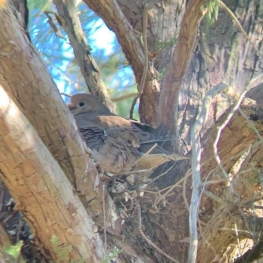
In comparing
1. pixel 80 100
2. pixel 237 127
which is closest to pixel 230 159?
pixel 237 127

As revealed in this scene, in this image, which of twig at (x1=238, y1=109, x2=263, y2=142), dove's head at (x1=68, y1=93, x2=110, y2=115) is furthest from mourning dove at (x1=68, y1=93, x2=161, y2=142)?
twig at (x1=238, y1=109, x2=263, y2=142)

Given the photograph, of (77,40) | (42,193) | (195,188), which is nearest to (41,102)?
(42,193)

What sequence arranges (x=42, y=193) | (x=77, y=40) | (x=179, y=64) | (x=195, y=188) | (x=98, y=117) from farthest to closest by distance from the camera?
1. (x=77, y=40)
2. (x=98, y=117)
3. (x=179, y=64)
4. (x=42, y=193)
5. (x=195, y=188)

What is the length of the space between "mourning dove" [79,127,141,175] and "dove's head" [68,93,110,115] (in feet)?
1.91

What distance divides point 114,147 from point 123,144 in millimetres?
73

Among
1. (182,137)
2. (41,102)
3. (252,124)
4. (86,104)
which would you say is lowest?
(182,137)

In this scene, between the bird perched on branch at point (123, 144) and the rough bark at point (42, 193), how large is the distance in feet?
2.89

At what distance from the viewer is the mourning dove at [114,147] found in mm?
3188

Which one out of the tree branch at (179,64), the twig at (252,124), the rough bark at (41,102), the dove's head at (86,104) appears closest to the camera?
the rough bark at (41,102)

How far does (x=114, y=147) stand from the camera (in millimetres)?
3252

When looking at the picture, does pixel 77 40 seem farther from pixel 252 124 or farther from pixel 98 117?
pixel 252 124

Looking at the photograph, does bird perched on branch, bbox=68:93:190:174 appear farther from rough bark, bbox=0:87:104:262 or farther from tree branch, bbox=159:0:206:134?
rough bark, bbox=0:87:104:262

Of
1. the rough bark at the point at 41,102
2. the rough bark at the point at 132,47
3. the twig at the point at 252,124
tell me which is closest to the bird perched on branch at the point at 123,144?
the rough bark at the point at 132,47

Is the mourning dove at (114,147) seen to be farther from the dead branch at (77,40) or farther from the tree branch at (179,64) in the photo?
the dead branch at (77,40)
